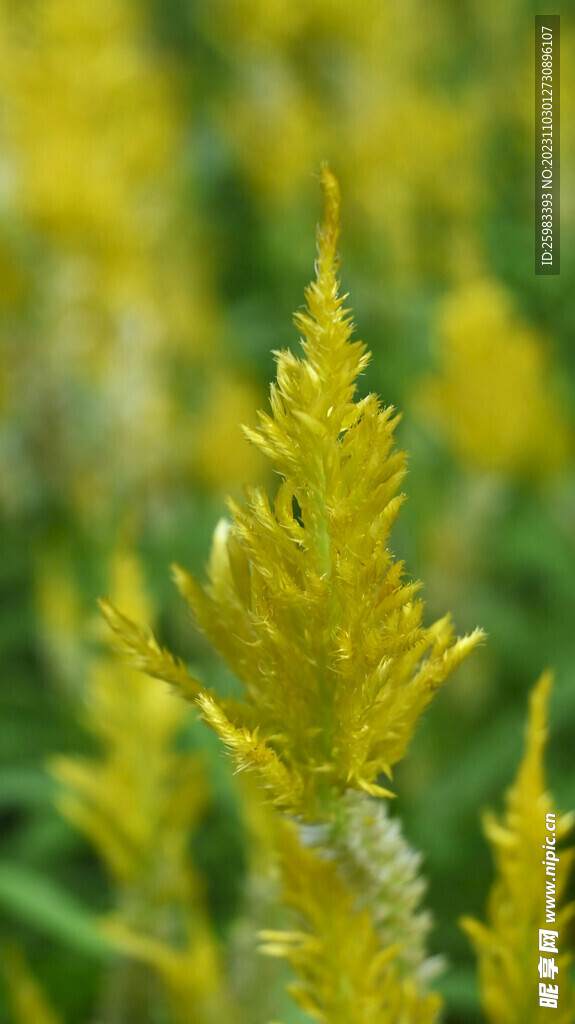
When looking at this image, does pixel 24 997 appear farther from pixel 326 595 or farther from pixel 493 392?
pixel 493 392

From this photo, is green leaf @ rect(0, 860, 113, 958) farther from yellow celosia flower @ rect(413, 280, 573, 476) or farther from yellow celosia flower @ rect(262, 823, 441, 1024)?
yellow celosia flower @ rect(413, 280, 573, 476)

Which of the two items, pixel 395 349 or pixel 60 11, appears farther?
pixel 395 349

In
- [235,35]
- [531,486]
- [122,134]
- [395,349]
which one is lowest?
[531,486]

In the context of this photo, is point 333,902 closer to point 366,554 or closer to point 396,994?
point 396,994

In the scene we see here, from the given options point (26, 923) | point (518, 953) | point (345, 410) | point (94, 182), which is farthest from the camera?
point (94, 182)

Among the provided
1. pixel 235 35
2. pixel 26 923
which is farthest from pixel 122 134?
pixel 26 923

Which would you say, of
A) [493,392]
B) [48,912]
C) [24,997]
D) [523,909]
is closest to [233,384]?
[493,392]
